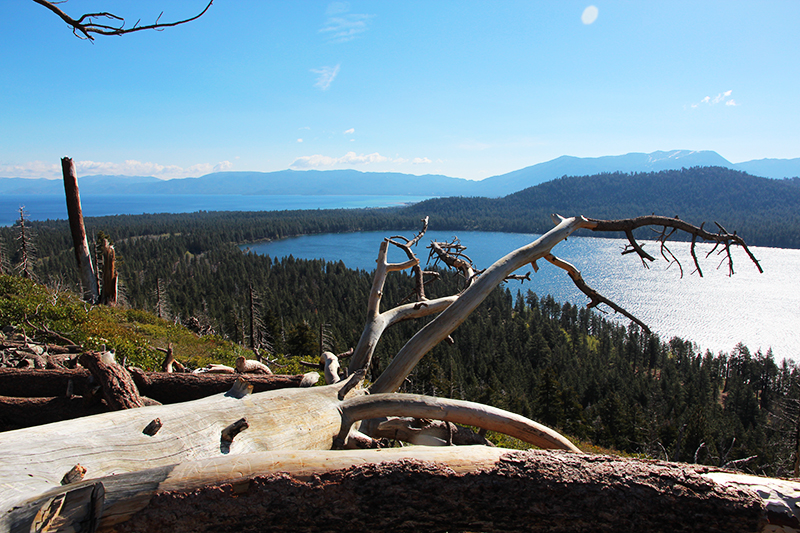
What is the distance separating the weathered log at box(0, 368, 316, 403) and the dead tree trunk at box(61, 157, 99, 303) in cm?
761

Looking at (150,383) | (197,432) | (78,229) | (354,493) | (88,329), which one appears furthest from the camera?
(78,229)

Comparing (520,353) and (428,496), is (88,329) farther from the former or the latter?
(520,353)

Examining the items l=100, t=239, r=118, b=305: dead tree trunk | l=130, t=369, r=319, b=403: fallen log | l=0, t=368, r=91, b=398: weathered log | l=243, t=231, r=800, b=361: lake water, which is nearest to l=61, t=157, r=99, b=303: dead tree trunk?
l=100, t=239, r=118, b=305: dead tree trunk

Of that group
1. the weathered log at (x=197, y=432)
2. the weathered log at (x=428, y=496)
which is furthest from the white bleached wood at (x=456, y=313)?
the weathered log at (x=428, y=496)

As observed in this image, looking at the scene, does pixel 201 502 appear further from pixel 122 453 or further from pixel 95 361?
pixel 95 361

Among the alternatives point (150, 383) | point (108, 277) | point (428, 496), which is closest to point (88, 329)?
point (150, 383)

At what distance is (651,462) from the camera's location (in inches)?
92.9

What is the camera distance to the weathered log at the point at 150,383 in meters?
3.97

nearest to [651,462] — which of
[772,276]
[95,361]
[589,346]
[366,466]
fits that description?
[366,466]

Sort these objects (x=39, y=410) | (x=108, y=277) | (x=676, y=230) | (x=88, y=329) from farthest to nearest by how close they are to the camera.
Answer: (x=108, y=277) < (x=88, y=329) < (x=676, y=230) < (x=39, y=410)

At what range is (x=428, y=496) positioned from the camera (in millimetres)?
2293

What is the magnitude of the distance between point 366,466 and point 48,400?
3195 mm

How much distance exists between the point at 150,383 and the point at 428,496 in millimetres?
3513

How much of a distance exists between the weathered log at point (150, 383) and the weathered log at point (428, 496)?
2099 millimetres
